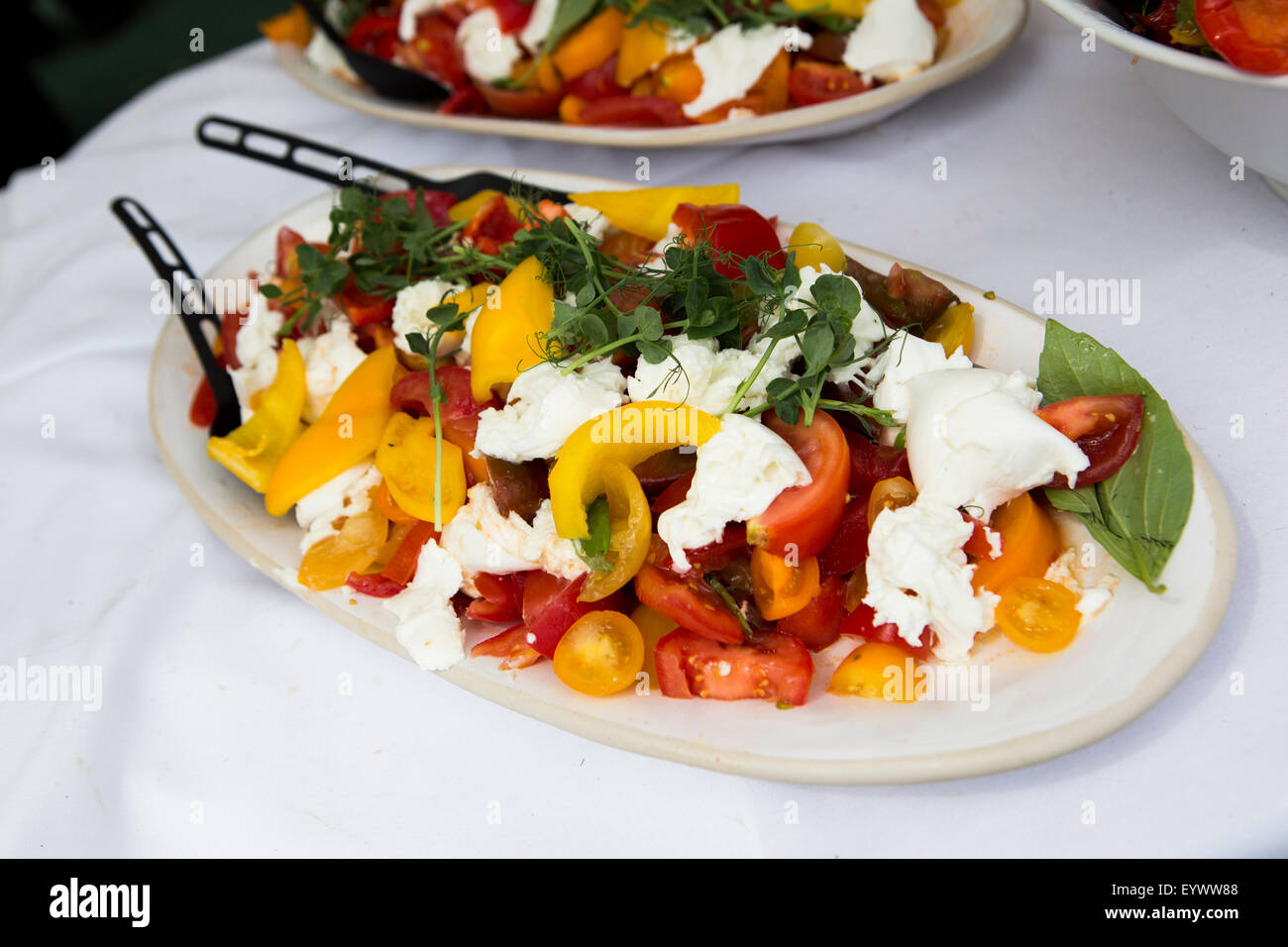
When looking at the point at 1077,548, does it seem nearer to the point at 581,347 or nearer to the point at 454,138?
the point at 581,347

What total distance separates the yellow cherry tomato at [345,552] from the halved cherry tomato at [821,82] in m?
1.04

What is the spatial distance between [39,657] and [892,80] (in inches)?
63.8

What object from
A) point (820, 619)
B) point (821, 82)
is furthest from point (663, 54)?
point (820, 619)

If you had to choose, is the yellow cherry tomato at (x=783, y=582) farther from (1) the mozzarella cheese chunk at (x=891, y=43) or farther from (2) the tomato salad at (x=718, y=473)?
(1) the mozzarella cheese chunk at (x=891, y=43)

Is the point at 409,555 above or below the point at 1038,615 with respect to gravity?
below

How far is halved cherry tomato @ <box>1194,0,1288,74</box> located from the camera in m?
1.02

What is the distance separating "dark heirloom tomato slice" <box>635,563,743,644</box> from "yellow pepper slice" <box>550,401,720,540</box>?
9cm

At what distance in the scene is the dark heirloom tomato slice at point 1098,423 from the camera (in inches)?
40.8

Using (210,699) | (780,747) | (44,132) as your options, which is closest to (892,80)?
(780,747)

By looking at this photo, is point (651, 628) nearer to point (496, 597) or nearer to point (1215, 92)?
point (496, 597)

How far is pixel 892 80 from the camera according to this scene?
1.67 metres

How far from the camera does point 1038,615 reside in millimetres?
986

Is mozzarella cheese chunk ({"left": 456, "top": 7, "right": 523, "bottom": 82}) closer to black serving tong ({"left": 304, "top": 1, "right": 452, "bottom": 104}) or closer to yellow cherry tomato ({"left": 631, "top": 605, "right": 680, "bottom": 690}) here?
black serving tong ({"left": 304, "top": 1, "right": 452, "bottom": 104})

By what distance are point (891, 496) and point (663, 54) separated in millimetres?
1095
